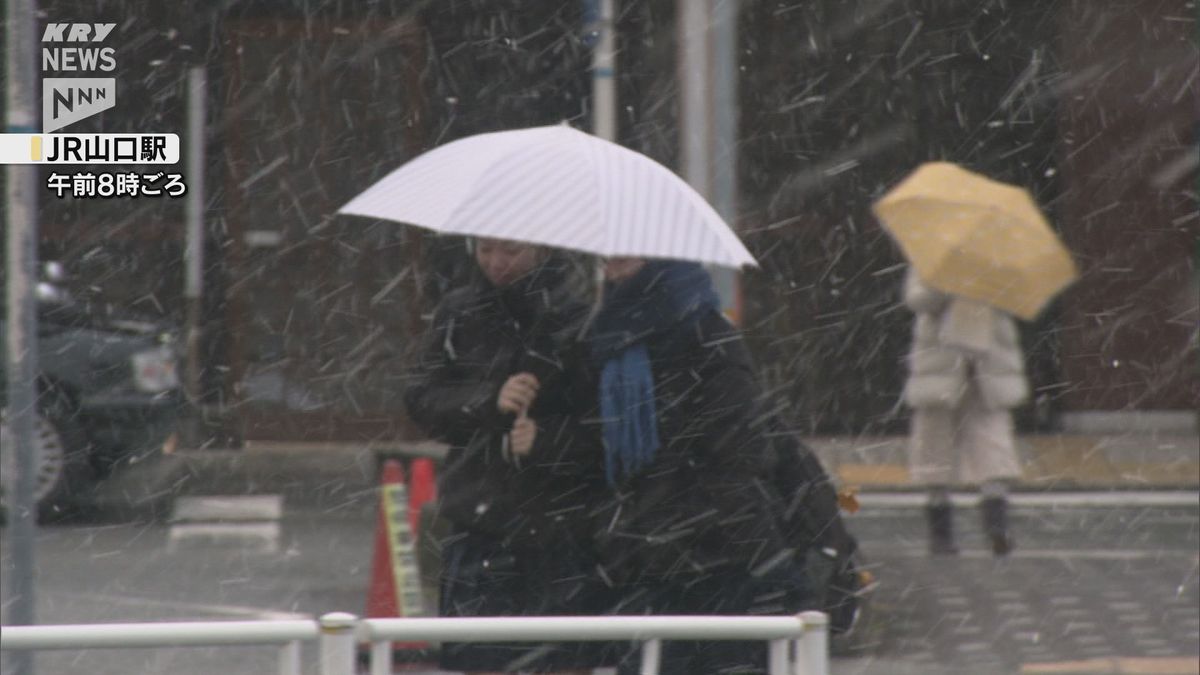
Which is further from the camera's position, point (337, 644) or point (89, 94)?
point (89, 94)

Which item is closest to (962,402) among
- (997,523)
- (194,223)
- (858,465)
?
(997,523)

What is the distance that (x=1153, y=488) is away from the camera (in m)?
12.5

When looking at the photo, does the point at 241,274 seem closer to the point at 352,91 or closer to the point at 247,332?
the point at 247,332

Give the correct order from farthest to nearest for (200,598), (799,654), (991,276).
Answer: (991,276)
(200,598)
(799,654)

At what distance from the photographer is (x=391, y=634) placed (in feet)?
12.2

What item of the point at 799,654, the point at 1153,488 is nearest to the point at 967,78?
the point at 1153,488

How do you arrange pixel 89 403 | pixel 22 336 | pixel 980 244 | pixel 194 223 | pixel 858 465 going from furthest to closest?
pixel 194 223, pixel 858 465, pixel 89 403, pixel 980 244, pixel 22 336

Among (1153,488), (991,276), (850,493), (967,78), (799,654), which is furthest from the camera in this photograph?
(967,78)

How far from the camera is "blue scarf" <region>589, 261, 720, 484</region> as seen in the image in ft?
14.6

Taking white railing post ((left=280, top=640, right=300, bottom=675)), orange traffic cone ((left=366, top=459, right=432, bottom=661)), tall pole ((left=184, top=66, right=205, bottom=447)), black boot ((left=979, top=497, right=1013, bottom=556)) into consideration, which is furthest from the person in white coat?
white railing post ((left=280, top=640, right=300, bottom=675))

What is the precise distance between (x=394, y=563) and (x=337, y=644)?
13.5 ft

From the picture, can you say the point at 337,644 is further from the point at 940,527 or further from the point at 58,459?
the point at 58,459

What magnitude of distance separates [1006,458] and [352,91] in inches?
268

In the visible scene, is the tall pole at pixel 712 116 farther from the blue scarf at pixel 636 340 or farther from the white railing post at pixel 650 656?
the white railing post at pixel 650 656
